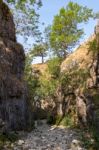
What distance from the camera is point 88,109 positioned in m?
28.6

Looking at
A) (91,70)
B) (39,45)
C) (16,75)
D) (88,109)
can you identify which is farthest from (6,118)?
(39,45)

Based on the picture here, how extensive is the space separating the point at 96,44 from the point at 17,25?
29.7 feet

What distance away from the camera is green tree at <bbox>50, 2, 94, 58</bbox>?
171ft

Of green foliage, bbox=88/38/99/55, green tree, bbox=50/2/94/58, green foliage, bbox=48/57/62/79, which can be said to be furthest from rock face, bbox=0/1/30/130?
green tree, bbox=50/2/94/58

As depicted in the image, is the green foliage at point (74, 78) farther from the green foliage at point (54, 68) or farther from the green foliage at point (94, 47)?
the green foliage at point (54, 68)

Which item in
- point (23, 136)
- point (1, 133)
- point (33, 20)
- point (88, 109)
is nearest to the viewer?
point (1, 133)

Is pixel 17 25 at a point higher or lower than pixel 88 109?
higher

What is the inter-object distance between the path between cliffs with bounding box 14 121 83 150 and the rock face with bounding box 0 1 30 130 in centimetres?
172

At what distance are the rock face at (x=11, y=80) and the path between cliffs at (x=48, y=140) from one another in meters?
1.72

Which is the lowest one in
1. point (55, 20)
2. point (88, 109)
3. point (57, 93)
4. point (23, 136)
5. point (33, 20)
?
point (23, 136)

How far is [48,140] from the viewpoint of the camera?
962 inches

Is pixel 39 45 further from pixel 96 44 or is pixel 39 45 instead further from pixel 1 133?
pixel 1 133

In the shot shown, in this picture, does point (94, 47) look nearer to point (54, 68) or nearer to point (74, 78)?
point (74, 78)

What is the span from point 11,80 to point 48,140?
6051 mm
